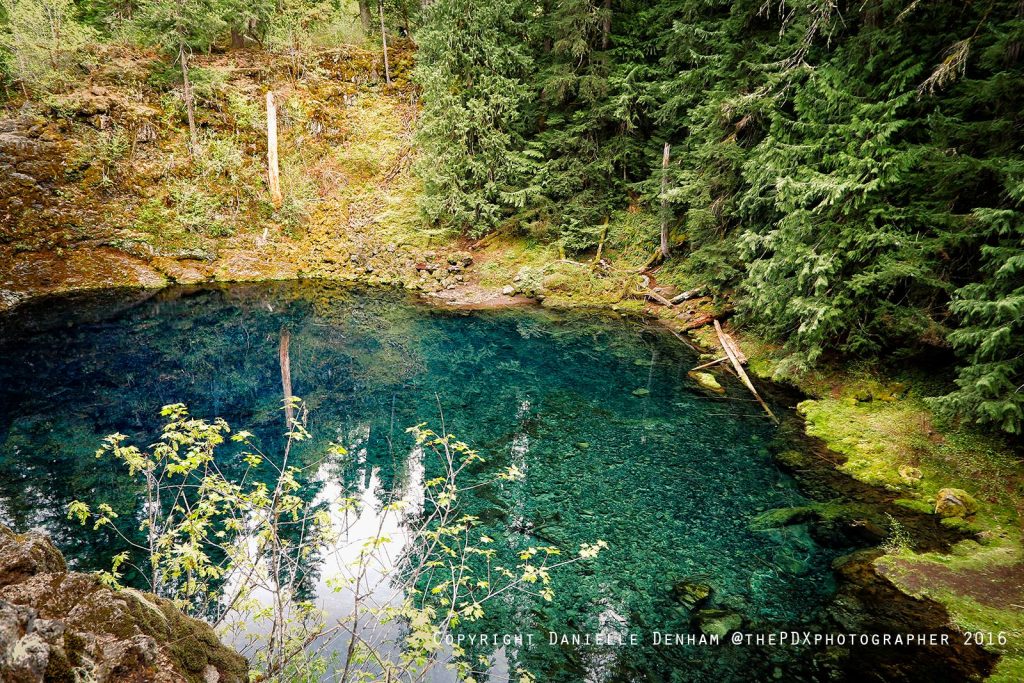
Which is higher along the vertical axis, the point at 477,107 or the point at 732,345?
the point at 477,107

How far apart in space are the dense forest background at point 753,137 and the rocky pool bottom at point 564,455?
303cm

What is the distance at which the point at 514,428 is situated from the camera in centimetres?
1088

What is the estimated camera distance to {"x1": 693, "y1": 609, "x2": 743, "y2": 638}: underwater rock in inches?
231

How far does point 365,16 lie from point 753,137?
2903cm

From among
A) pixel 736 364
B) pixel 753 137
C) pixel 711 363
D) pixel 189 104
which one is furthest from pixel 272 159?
pixel 736 364

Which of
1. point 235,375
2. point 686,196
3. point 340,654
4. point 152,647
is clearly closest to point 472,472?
point 340,654

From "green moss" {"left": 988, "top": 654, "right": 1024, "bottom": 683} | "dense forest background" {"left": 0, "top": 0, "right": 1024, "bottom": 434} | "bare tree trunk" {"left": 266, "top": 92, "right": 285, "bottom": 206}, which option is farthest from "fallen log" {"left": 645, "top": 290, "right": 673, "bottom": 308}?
"bare tree trunk" {"left": 266, "top": 92, "right": 285, "bottom": 206}

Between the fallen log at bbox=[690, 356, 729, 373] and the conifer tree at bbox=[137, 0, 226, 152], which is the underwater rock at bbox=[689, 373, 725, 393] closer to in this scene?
the fallen log at bbox=[690, 356, 729, 373]

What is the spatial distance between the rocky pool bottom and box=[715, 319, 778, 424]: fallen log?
32cm

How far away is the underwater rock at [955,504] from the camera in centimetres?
730

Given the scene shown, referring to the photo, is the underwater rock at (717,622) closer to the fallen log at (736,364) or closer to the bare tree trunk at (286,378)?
the fallen log at (736,364)

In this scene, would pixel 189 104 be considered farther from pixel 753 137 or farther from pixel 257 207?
pixel 753 137

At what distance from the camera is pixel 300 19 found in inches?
1211

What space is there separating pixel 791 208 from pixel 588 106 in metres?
12.8
